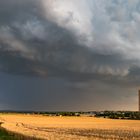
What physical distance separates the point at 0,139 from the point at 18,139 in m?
1.78

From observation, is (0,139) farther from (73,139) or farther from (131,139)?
(131,139)

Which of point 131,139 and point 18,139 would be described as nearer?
point 18,139

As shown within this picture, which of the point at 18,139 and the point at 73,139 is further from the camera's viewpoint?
the point at 73,139

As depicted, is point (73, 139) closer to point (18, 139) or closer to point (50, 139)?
point (50, 139)

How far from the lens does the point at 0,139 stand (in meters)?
38.3

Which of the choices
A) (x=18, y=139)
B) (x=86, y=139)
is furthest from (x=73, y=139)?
(x=18, y=139)

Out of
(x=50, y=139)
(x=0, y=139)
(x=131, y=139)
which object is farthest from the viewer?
(x=131, y=139)

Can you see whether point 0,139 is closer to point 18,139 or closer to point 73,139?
point 18,139

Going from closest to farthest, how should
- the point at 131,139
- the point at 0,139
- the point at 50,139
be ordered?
the point at 0,139
the point at 50,139
the point at 131,139

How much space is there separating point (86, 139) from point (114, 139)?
3478 mm

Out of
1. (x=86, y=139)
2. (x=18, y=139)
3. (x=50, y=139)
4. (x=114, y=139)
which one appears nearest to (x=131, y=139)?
(x=114, y=139)

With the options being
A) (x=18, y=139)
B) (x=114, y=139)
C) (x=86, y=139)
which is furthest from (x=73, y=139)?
(x=18, y=139)

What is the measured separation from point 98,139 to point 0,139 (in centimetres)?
1236

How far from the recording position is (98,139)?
45.1 m
